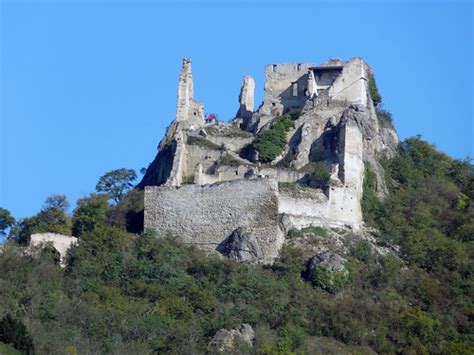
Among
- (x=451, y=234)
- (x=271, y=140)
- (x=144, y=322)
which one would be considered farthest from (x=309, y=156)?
(x=144, y=322)

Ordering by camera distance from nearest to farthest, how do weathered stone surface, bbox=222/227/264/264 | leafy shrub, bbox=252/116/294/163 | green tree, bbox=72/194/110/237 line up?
weathered stone surface, bbox=222/227/264/264 < green tree, bbox=72/194/110/237 < leafy shrub, bbox=252/116/294/163

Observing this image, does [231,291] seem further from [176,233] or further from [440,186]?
[440,186]

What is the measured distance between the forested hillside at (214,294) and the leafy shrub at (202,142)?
13.6ft

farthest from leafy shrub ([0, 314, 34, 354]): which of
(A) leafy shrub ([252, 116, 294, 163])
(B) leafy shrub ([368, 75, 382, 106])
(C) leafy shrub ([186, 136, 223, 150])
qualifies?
(B) leafy shrub ([368, 75, 382, 106])

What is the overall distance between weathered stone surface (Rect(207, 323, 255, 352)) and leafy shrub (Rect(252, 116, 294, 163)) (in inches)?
478

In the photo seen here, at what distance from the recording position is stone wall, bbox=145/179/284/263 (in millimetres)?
54125

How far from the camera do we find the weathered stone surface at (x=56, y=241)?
54156 millimetres

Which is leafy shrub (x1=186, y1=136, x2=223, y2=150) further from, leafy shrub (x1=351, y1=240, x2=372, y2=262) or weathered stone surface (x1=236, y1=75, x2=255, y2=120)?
leafy shrub (x1=351, y1=240, x2=372, y2=262)

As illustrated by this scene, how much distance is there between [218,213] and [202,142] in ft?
21.8

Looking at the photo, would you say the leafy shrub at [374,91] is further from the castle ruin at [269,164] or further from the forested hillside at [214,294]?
the forested hillside at [214,294]

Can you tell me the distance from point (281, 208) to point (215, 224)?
2.24 m

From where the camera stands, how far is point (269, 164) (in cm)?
5981

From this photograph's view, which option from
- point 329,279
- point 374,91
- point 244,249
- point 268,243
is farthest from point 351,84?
point 329,279

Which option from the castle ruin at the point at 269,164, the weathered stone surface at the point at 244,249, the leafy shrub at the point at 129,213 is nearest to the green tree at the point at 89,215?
the leafy shrub at the point at 129,213
